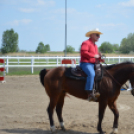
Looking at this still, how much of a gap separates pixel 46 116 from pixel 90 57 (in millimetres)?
2477

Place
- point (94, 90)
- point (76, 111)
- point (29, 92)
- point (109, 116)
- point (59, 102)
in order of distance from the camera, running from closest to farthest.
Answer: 1. point (94, 90)
2. point (59, 102)
3. point (109, 116)
4. point (76, 111)
5. point (29, 92)

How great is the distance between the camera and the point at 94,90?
484cm

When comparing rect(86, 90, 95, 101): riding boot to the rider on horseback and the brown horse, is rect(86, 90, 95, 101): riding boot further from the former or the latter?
the brown horse

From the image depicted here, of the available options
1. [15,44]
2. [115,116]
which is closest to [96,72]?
[115,116]

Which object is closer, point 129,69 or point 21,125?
point 129,69

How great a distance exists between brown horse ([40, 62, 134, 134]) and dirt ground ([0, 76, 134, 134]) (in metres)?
0.43

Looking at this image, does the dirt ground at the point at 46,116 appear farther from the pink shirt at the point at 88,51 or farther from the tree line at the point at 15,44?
the tree line at the point at 15,44

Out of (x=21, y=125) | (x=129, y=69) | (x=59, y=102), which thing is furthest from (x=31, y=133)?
(x=129, y=69)

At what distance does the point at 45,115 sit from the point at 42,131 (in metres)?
1.22

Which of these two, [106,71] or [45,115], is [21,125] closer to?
[45,115]

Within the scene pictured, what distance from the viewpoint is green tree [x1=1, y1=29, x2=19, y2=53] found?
149 feet

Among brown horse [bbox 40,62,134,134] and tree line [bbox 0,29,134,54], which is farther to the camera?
tree line [bbox 0,29,134,54]

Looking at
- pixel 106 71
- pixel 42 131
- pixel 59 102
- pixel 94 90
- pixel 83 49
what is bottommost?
pixel 42 131

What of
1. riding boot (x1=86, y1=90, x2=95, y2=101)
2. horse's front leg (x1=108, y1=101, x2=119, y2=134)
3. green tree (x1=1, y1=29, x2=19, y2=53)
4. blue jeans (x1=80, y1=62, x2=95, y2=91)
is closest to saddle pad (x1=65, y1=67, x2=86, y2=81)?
blue jeans (x1=80, y1=62, x2=95, y2=91)
